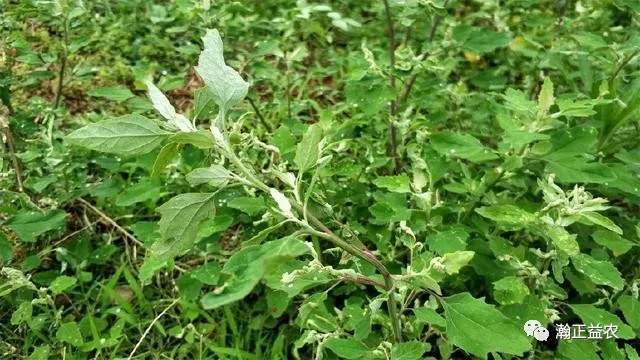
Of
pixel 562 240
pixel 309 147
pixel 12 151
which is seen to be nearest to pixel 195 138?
pixel 309 147

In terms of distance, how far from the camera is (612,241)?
5.92 feet

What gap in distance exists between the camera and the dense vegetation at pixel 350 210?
4.87ft

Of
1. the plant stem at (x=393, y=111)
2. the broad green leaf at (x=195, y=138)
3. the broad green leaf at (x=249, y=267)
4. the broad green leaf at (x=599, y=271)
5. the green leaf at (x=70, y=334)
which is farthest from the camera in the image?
the plant stem at (x=393, y=111)

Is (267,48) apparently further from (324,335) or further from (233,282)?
(233,282)

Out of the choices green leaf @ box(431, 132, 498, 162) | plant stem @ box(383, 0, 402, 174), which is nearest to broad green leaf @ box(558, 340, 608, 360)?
green leaf @ box(431, 132, 498, 162)

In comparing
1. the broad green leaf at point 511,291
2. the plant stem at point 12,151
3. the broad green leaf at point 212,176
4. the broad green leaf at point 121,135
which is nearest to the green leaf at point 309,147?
the broad green leaf at point 212,176

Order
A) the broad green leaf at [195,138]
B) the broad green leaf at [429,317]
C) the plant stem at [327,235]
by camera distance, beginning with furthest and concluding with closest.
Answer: the broad green leaf at [429,317] < the plant stem at [327,235] < the broad green leaf at [195,138]

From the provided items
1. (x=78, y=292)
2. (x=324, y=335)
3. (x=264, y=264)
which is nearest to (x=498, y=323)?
(x=324, y=335)

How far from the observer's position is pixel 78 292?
224 centimetres

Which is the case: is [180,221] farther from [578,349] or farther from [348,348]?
[578,349]

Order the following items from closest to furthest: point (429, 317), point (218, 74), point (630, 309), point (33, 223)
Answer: point (218, 74) < point (429, 317) < point (630, 309) < point (33, 223)

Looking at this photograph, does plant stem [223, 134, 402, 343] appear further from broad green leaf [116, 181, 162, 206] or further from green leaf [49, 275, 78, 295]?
green leaf [49, 275, 78, 295]

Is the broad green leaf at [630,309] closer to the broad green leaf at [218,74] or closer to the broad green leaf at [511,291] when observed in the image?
the broad green leaf at [511,291]

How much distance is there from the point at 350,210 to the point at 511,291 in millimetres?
686
